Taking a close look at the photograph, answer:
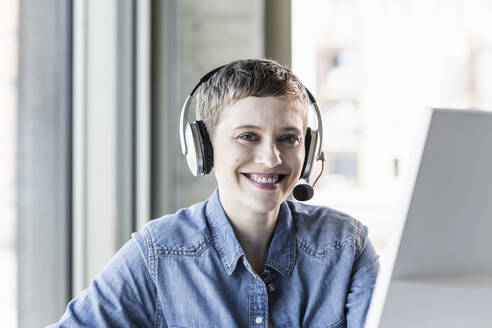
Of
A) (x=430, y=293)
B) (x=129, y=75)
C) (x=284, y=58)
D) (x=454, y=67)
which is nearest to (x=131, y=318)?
(x=430, y=293)

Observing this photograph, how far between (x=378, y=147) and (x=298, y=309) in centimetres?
195

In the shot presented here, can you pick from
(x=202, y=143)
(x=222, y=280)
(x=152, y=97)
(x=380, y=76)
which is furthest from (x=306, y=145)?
(x=380, y=76)

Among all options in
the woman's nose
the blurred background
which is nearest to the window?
the blurred background

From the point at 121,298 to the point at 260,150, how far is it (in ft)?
1.32

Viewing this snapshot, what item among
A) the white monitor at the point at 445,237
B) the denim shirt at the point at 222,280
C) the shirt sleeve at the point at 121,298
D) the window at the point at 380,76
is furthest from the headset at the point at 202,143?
the window at the point at 380,76

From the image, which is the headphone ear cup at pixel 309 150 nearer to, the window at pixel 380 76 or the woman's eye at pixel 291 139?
the woman's eye at pixel 291 139

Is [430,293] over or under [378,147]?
under

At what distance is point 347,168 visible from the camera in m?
2.88

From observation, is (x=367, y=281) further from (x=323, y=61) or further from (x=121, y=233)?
(x=323, y=61)

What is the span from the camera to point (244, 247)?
119cm

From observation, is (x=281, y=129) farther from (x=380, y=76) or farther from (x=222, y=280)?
(x=380, y=76)

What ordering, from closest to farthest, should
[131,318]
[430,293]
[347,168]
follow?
1. [430,293]
2. [131,318]
3. [347,168]

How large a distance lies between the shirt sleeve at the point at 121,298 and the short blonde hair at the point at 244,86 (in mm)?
320

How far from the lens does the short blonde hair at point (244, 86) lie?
3.66ft
